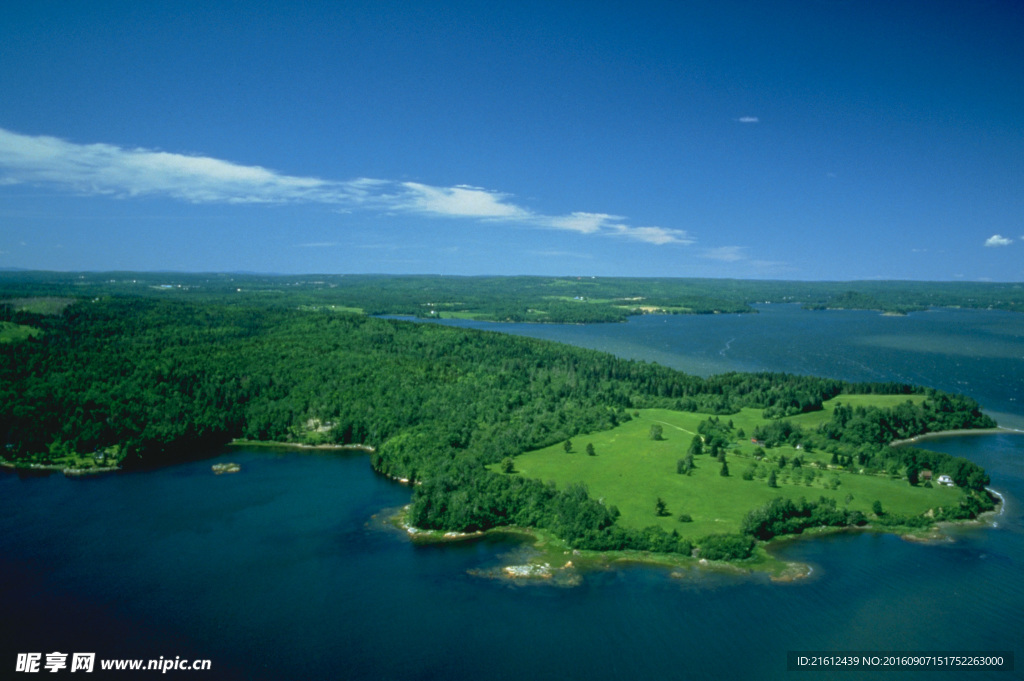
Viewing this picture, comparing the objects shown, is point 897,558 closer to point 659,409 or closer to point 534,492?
point 534,492

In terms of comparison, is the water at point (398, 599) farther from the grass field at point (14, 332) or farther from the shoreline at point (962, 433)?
the grass field at point (14, 332)

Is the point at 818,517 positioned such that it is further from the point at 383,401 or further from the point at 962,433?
the point at 383,401

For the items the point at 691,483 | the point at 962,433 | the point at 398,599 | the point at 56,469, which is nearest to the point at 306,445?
the point at 56,469

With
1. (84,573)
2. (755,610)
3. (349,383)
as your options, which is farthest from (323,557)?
(349,383)

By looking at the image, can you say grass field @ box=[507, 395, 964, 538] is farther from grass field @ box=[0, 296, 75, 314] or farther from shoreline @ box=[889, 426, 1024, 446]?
grass field @ box=[0, 296, 75, 314]

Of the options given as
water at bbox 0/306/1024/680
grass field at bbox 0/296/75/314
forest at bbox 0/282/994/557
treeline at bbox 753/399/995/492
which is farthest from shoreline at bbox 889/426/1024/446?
grass field at bbox 0/296/75/314
